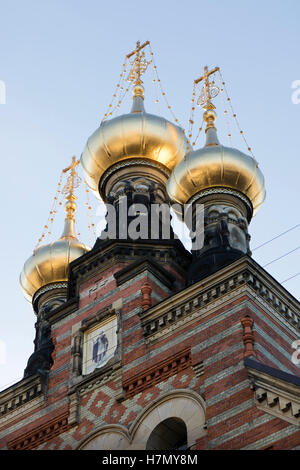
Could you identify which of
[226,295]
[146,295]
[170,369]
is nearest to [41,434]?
[170,369]

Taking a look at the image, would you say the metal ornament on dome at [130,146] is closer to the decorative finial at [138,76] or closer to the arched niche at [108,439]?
the decorative finial at [138,76]

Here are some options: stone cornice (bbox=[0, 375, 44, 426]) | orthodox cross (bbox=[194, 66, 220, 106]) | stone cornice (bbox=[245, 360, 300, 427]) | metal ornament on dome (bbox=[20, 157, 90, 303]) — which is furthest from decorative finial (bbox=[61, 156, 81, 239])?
stone cornice (bbox=[245, 360, 300, 427])

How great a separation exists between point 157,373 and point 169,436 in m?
1.15

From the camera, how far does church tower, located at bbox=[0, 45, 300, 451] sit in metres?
15.5

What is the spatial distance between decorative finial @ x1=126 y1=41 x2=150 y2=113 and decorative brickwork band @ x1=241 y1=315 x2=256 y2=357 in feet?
35.7

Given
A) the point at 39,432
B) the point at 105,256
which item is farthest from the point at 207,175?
the point at 39,432

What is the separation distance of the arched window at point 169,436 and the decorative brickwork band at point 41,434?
2213 mm

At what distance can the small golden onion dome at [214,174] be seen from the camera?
2169 cm

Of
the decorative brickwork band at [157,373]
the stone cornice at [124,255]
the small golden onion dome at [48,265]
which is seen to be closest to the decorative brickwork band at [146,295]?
the stone cornice at [124,255]

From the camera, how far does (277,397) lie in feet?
48.4

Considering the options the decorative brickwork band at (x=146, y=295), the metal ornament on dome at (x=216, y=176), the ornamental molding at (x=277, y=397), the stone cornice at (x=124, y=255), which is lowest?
the ornamental molding at (x=277, y=397)

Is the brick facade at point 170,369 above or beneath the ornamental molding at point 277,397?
above

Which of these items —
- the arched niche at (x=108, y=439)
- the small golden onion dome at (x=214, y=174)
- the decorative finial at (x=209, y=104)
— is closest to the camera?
the arched niche at (x=108, y=439)
